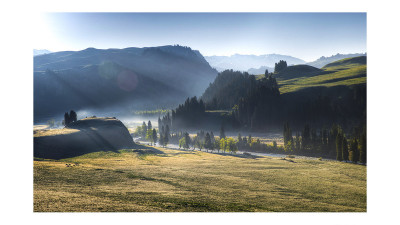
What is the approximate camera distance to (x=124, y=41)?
70.5 ft

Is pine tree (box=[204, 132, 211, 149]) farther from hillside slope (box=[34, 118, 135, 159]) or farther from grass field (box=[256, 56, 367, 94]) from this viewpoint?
grass field (box=[256, 56, 367, 94])

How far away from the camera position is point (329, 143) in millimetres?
28344

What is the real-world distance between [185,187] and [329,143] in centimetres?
2134

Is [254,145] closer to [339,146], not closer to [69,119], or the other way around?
[339,146]

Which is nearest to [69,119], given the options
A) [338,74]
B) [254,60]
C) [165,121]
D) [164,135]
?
[164,135]

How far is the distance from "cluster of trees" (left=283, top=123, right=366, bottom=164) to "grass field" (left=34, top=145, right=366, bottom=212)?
1.80 meters

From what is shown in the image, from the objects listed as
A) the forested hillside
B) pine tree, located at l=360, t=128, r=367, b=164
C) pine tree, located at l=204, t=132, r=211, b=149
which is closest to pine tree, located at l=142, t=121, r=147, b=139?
the forested hillside

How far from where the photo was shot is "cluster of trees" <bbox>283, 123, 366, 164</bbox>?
783 inches

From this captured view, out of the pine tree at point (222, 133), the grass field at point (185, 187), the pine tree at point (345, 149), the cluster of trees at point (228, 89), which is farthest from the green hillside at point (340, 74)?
the pine tree at point (222, 133)

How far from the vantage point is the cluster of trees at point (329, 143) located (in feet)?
65.2
